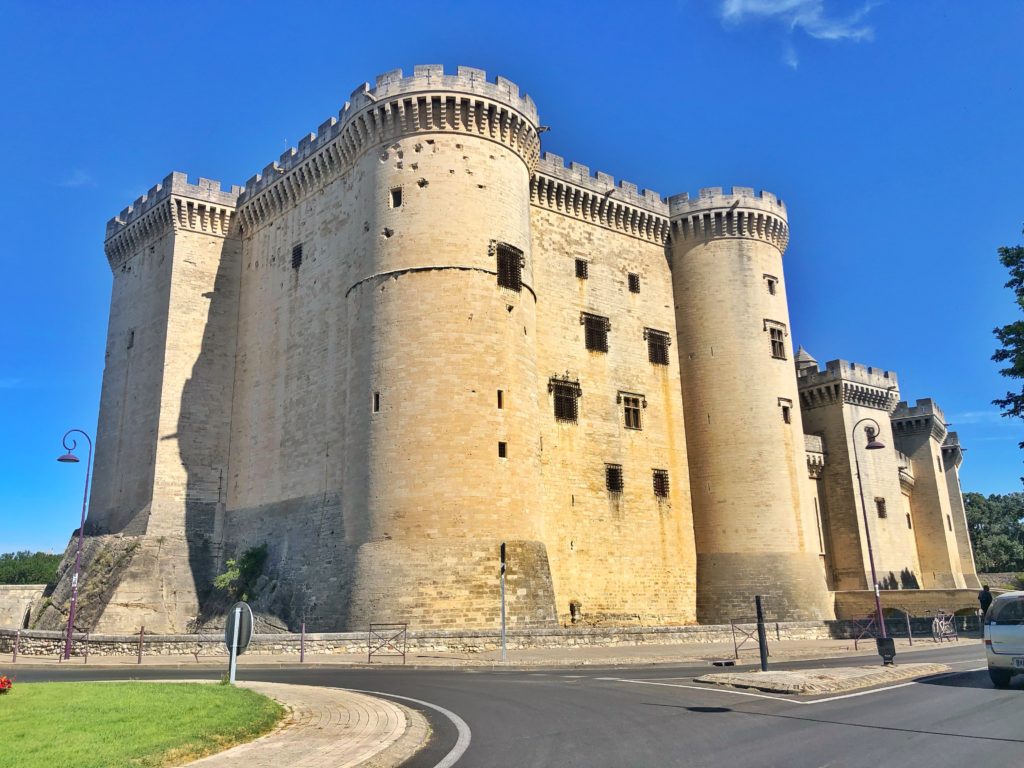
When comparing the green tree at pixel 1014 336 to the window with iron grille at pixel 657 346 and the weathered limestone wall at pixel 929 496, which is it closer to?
the window with iron grille at pixel 657 346

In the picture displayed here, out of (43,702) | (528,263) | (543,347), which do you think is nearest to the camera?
(43,702)

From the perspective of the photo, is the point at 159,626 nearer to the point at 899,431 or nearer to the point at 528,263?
the point at 528,263

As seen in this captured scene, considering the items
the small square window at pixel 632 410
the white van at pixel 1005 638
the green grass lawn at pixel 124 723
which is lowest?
the green grass lawn at pixel 124 723

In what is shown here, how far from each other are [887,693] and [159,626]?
25558 mm

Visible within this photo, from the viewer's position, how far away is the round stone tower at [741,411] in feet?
107

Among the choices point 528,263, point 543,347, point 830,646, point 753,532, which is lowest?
point 830,646

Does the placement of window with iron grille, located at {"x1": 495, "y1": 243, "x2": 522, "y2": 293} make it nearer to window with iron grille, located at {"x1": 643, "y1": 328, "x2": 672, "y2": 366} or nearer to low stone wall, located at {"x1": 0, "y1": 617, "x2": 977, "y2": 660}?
window with iron grille, located at {"x1": 643, "y1": 328, "x2": 672, "y2": 366}

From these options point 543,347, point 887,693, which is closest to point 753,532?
point 543,347

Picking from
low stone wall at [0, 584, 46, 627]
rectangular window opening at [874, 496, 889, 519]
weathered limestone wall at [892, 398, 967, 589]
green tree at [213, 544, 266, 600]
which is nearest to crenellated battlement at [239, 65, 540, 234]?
green tree at [213, 544, 266, 600]

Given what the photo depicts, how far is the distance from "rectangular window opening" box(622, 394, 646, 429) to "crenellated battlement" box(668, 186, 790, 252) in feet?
27.5

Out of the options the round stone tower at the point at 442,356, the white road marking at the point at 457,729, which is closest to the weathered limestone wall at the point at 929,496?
the round stone tower at the point at 442,356

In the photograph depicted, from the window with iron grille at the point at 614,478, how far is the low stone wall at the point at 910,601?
13571 mm

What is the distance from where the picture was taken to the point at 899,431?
51.0 m

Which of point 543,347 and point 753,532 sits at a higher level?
point 543,347
